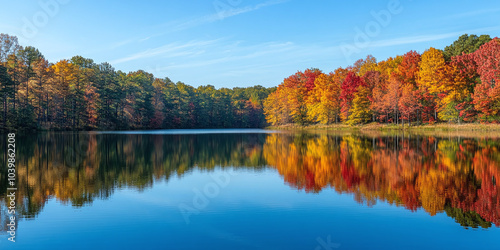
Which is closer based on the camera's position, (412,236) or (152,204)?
(412,236)

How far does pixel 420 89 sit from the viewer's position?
58.5 metres

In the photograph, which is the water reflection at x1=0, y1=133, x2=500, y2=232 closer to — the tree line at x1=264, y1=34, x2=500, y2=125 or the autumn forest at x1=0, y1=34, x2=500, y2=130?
the tree line at x1=264, y1=34, x2=500, y2=125

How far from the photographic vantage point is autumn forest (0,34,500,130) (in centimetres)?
5241

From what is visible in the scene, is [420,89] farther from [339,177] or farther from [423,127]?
[339,177]

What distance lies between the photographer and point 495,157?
19.8 meters

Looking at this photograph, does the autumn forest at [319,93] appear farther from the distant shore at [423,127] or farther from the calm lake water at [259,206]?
the calm lake water at [259,206]

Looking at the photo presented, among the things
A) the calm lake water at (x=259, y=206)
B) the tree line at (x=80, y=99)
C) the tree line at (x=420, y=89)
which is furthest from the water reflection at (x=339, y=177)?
the tree line at (x=80, y=99)

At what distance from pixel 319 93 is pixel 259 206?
6870cm

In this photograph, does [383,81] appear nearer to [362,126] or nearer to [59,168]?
[362,126]

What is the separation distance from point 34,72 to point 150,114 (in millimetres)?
33791

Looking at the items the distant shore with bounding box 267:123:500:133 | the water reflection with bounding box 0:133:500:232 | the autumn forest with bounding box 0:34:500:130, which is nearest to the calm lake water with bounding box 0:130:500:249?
the water reflection with bounding box 0:133:500:232

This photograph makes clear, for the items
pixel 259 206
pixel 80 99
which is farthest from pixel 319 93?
pixel 259 206

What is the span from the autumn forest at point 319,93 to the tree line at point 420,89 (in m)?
0.14

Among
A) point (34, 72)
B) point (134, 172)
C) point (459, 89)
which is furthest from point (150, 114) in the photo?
point (134, 172)
